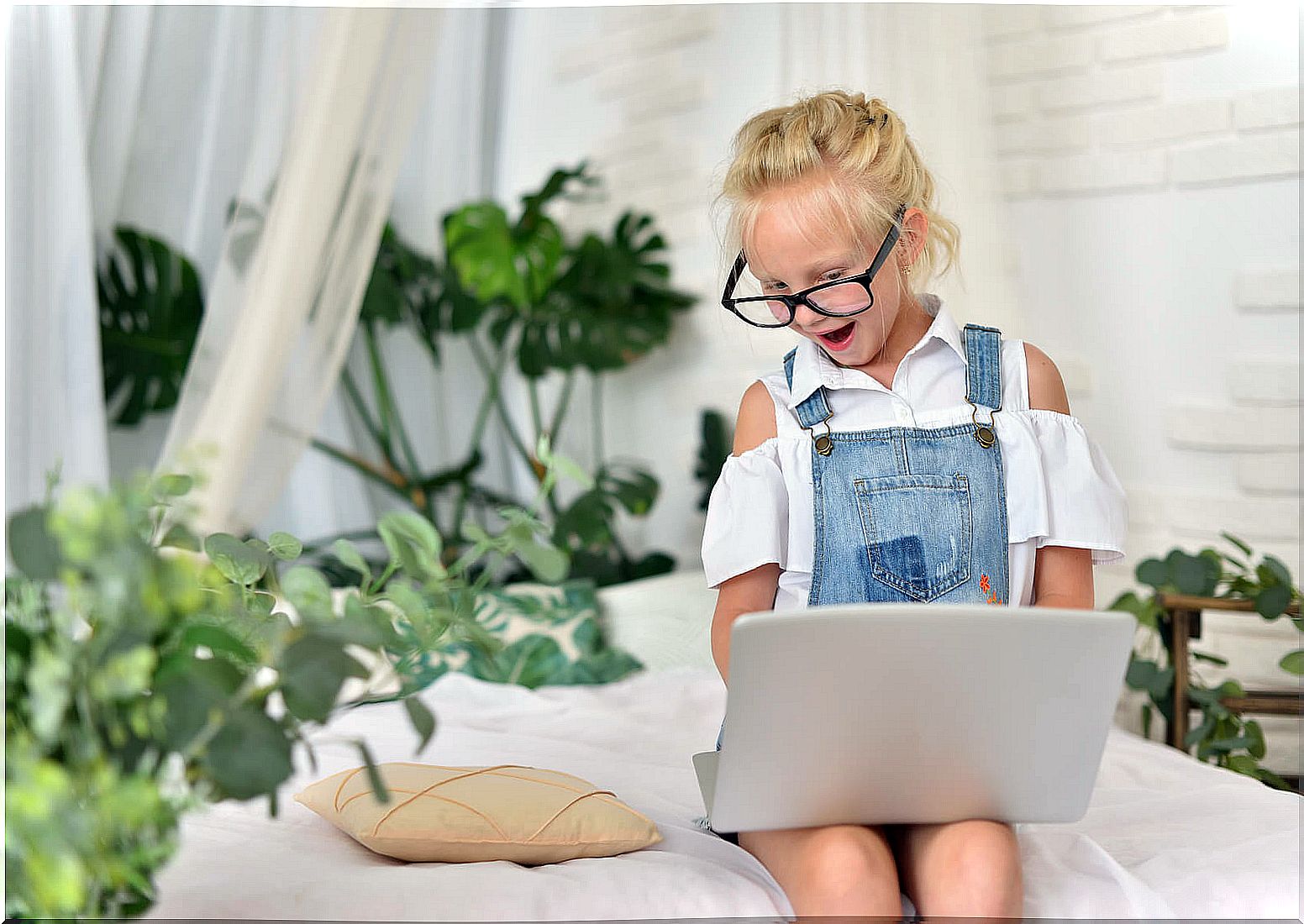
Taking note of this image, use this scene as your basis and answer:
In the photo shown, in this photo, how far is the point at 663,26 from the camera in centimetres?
258

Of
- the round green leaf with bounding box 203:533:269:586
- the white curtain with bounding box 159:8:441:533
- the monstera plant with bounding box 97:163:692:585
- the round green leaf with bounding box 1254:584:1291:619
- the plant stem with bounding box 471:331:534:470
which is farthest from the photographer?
the plant stem with bounding box 471:331:534:470

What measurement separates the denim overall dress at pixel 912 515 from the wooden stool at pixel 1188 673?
0.65 meters

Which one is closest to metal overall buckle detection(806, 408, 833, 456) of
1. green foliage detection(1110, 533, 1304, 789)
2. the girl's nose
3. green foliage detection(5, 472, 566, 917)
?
the girl's nose

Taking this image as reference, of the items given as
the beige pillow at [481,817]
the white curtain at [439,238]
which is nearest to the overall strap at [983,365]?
the beige pillow at [481,817]

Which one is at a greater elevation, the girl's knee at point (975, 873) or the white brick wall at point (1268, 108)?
the white brick wall at point (1268, 108)

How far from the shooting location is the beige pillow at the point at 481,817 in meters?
1.00

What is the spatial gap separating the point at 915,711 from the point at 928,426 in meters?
0.41

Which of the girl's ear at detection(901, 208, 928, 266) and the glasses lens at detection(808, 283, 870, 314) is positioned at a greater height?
the girl's ear at detection(901, 208, 928, 266)

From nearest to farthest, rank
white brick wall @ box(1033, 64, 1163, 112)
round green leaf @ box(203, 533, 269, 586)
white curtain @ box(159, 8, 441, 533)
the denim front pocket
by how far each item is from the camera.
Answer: round green leaf @ box(203, 533, 269, 586) → the denim front pocket → white curtain @ box(159, 8, 441, 533) → white brick wall @ box(1033, 64, 1163, 112)

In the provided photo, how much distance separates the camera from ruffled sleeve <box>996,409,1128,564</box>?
1088mm

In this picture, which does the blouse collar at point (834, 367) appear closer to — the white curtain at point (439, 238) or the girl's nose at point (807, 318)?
the girl's nose at point (807, 318)

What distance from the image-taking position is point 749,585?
1.11 metres

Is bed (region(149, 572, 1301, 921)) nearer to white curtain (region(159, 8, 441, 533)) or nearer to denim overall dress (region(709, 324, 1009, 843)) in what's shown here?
denim overall dress (region(709, 324, 1009, 843))

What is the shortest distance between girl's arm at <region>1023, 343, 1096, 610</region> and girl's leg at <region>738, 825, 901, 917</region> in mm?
306
